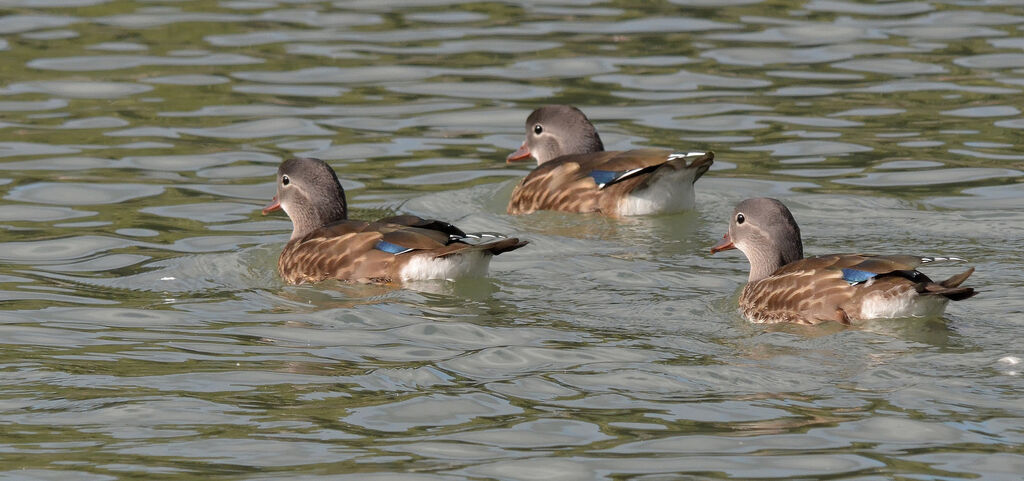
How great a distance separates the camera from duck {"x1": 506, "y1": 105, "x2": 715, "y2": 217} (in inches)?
507

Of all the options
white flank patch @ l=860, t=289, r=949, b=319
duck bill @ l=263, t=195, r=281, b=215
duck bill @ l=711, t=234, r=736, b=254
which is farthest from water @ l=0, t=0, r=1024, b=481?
duck bill @ l=263, t=195, r=281, b=215

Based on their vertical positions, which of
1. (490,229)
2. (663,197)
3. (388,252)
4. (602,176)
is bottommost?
(490,229)

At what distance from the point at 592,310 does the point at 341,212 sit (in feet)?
9.37

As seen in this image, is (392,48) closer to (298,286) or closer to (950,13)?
(950,13)

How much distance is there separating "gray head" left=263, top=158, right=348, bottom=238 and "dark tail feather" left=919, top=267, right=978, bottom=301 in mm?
4460

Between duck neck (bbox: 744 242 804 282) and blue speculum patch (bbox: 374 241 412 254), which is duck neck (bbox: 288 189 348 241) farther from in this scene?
duck neck (bbox: 744 242 804 282)

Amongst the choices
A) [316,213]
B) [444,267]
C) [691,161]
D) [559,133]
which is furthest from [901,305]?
[559,133]

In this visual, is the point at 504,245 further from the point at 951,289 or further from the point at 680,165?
the point at 951,289

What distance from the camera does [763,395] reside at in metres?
8.12

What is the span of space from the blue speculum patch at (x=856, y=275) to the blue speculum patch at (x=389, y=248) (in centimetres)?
281

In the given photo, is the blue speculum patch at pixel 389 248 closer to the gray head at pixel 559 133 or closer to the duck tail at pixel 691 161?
the duck tail at pixel 691 161

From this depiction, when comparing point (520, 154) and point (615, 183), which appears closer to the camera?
point (615, 183)

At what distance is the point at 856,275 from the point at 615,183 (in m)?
3.74

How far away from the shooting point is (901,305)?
9.51 meters
